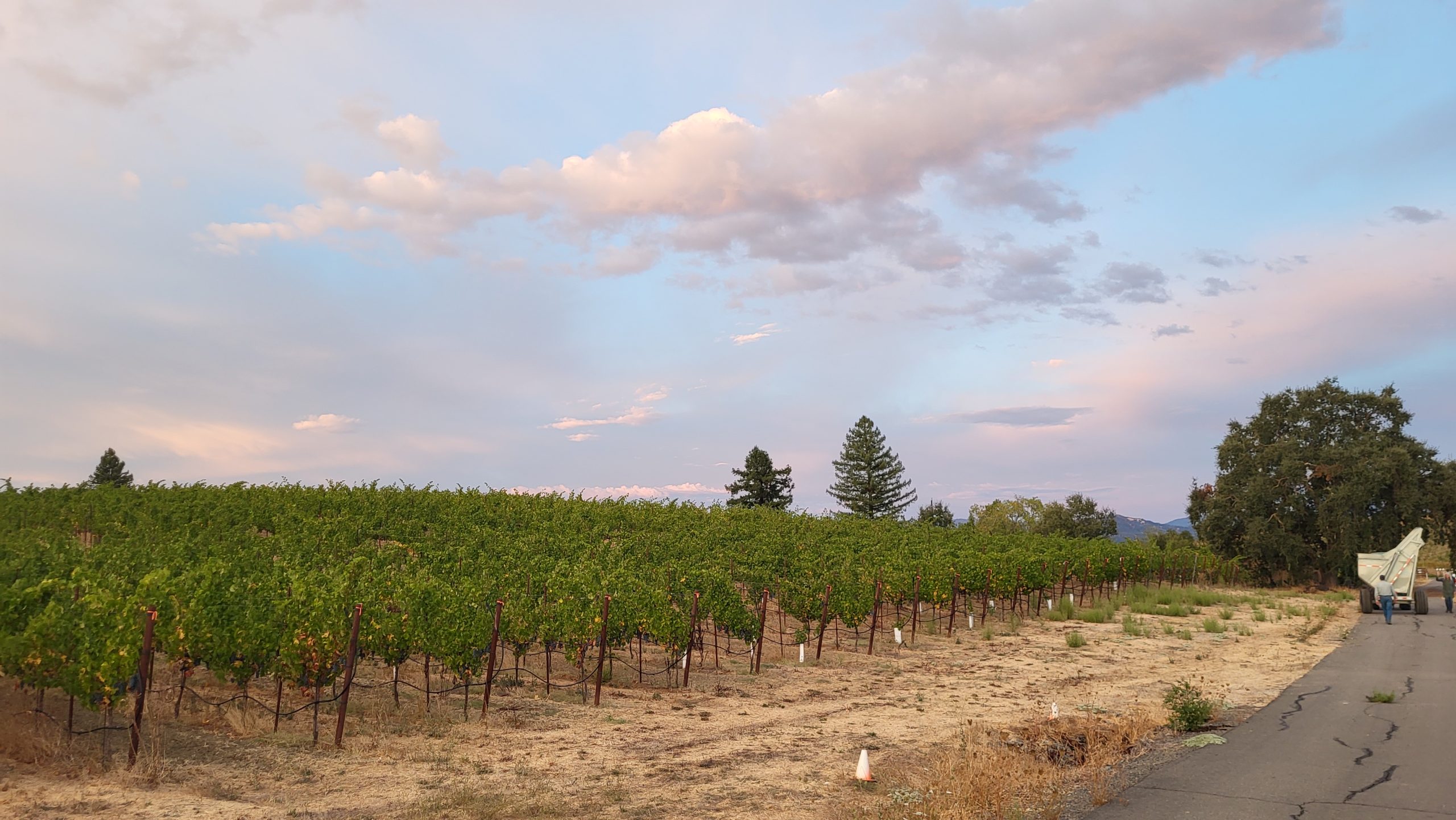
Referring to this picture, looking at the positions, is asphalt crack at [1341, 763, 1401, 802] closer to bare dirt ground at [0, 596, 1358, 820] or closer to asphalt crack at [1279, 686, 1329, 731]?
asphalt crack at [1279, 686, 1329, 731]

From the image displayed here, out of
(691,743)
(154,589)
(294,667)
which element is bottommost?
(691,743)

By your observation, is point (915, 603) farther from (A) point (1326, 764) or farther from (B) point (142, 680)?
(B) point (142, 680)

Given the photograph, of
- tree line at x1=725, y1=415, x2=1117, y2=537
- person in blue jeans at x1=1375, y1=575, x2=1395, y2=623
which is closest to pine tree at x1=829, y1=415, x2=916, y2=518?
tree line at x1=725, y1=415, x2=1117, y2=537

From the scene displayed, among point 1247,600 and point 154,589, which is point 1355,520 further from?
point 154,589

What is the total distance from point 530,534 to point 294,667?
1778cm

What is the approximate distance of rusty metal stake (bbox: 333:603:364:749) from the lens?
14133mm

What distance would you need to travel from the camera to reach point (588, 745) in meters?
14.8

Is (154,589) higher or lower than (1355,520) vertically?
lower

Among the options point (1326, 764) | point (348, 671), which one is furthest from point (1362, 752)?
point (348, 671)

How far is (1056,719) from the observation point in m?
16.2

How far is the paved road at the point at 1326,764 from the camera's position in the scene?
1083cm

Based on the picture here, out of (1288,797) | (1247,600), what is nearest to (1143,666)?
(1288,797)

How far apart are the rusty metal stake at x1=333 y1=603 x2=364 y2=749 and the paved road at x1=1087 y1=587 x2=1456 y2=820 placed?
36.7ft

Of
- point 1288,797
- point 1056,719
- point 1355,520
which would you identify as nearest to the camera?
point 1288,797
